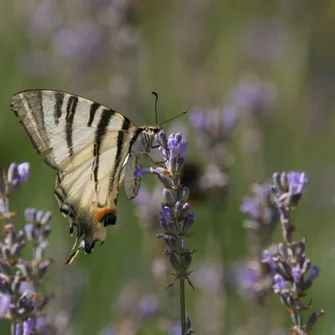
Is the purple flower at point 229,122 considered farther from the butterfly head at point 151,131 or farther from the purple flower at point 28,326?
the purple flower at point 28,326

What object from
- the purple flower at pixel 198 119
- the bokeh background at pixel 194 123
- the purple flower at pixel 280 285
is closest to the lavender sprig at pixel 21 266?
the purple flower at pixel 280 285

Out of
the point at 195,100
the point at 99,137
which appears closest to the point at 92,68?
the point at 195,100

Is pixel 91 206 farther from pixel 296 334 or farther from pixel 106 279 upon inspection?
pixel 106 279

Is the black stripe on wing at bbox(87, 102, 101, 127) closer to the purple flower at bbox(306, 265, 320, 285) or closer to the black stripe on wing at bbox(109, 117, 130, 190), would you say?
the black stripe on wing at bbox(109, 117, 130, 190)

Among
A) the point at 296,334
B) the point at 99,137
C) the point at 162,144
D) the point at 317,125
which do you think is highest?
the point at 317,125

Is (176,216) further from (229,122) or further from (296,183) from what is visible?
(229,122)

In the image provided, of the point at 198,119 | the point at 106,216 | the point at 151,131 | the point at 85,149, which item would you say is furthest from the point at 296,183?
the point at 198,119
